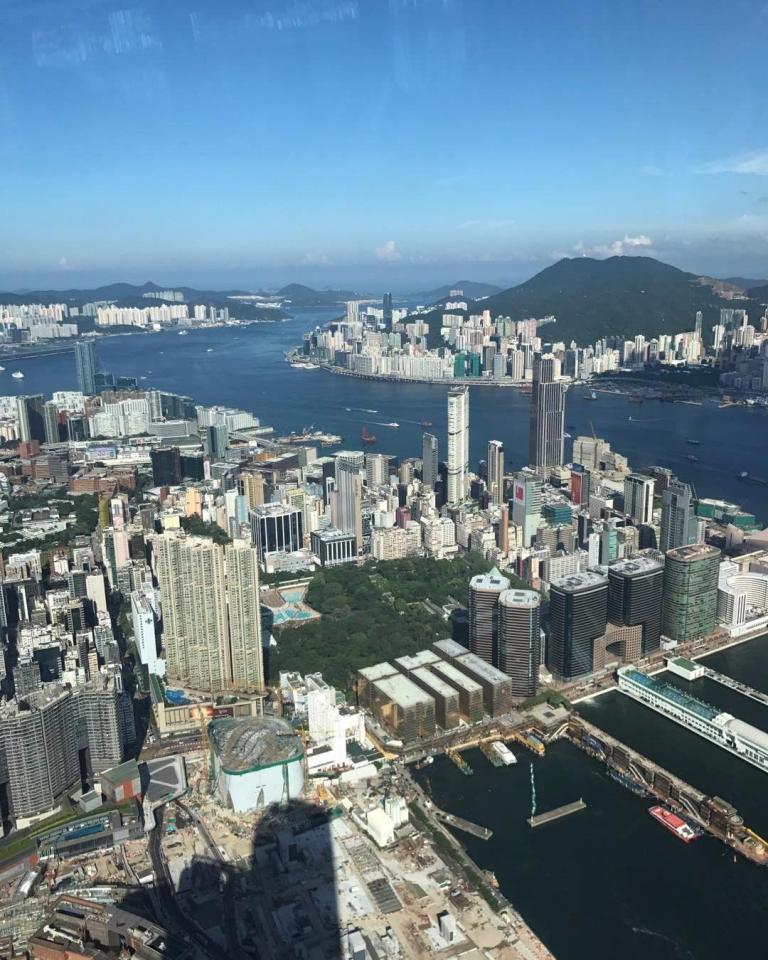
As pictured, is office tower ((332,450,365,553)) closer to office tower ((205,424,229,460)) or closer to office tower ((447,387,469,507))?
office tower ((447,387,469,507))

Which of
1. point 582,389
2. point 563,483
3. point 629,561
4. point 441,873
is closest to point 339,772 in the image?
point 441,873

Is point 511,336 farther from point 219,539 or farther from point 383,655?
point 383,655

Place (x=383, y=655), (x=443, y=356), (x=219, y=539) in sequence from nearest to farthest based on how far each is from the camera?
(x=383, y=655), (x=219, y=539), (x=443, y=356)

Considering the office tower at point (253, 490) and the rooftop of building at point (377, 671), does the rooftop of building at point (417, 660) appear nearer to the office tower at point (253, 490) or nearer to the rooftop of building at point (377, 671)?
the rooftop of building at point (377, 671)

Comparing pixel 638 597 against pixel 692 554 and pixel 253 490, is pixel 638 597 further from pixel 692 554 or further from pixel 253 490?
pixel 253 490

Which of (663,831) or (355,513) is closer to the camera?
(663,831)

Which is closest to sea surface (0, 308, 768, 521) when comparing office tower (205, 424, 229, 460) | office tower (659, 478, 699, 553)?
office tower (205, 424, 229, 460)

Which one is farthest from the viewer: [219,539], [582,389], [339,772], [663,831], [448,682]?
[582,389]
